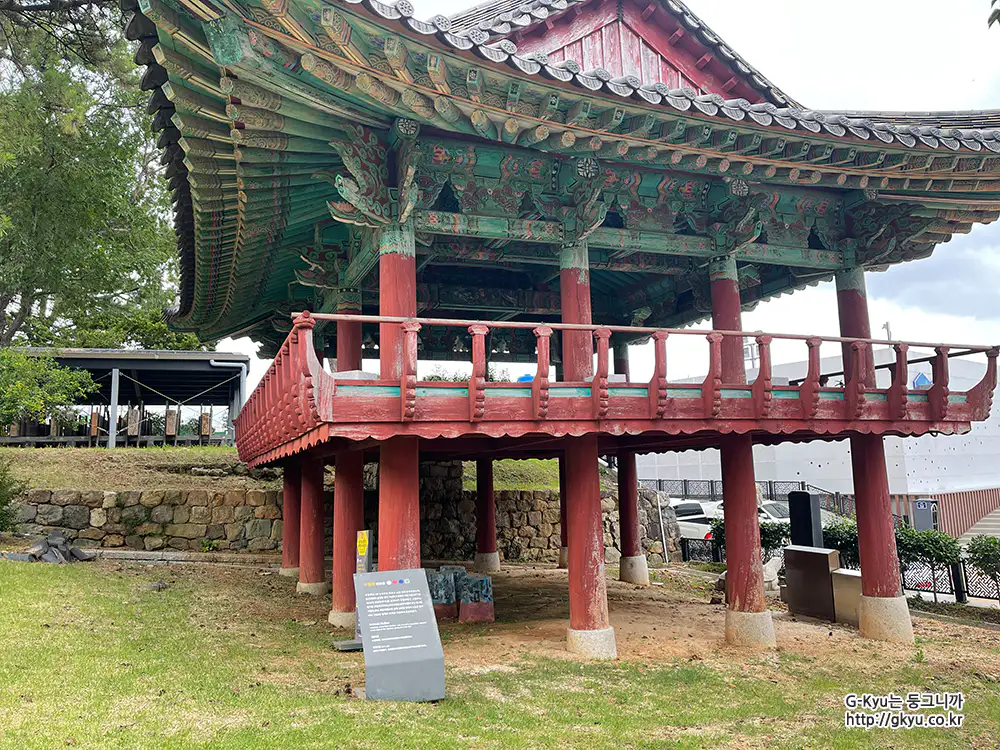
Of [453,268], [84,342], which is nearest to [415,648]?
[453,268]

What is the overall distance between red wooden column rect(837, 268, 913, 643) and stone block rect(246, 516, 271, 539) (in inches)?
575

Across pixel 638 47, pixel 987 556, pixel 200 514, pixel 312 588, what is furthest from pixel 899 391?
pixel 200 514

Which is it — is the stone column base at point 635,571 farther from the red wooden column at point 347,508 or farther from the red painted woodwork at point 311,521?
the red wooden column at point 347,508

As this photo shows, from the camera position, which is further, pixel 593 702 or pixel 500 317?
pixel 500 317

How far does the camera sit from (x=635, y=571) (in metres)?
18.2

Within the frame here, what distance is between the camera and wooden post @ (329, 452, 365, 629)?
11.5 m

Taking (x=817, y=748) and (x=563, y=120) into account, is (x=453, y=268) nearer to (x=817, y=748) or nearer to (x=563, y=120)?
(x=563, y=120)

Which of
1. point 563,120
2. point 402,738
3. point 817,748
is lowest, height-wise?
point 817,748

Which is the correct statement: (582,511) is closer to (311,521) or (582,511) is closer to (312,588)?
(311,521)

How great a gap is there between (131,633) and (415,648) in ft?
15.0

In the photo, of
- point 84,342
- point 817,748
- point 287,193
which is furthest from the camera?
point 84,342

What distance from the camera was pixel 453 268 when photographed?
553 inches

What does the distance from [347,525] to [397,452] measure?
3257mm

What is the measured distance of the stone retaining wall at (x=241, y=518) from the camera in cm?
1852
